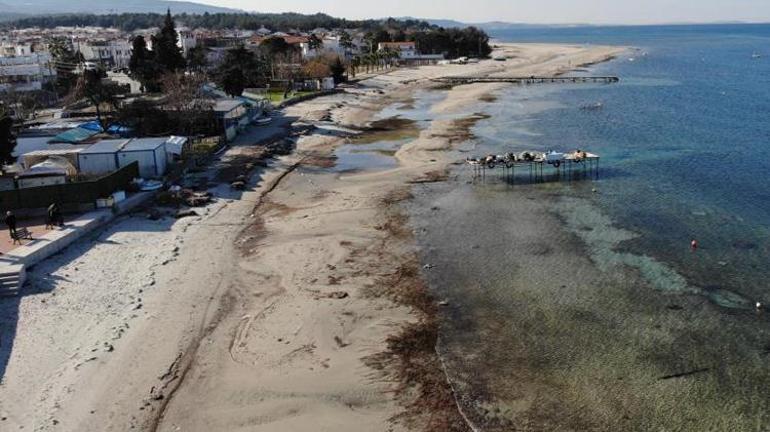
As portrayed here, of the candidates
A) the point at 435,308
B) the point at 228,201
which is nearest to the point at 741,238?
the point at 435,308

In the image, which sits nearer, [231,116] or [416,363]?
[416,363]

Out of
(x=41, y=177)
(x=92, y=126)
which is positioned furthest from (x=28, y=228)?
(x=92, y=126)

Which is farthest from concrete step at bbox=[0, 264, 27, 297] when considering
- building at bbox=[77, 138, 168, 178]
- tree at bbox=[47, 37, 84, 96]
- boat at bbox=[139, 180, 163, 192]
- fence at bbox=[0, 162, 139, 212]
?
tree at bbox=[47, 37, 84, 96]

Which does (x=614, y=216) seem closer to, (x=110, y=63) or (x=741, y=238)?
(x=741, y=238)

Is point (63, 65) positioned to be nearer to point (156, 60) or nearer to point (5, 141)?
point (156, 60)

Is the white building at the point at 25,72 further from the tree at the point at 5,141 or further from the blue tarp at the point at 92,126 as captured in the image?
the tree at the point at 5,141
